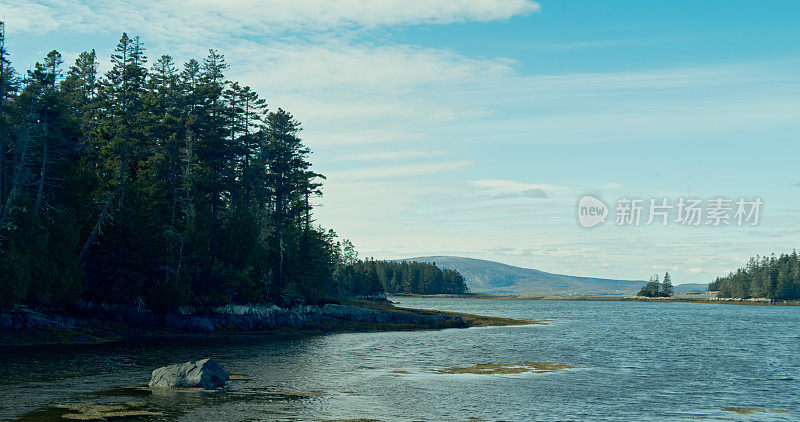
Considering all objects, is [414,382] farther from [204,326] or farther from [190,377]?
[204,326]

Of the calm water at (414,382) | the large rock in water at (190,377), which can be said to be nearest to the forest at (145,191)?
the calm water at (414,382)

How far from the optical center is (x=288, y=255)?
9256cm

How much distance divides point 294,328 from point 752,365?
53.7m

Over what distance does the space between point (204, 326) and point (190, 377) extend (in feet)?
129

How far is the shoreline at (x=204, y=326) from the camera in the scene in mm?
58312

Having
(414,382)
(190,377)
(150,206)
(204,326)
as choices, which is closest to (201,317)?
(204,326)

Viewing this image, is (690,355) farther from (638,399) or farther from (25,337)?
(25,337)

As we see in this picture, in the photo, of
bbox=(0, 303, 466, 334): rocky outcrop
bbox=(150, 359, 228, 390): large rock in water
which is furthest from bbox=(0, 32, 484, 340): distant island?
bbox=(150, 359, 228, 390): large rock in water

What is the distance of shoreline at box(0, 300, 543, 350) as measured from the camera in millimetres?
58312

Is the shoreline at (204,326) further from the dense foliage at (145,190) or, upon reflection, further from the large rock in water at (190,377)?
the large rock in water at (190,377)

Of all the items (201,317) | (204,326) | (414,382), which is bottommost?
(414,382)

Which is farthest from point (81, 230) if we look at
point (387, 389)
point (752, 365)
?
point (752, 365)

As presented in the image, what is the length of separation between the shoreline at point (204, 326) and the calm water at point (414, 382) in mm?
6053

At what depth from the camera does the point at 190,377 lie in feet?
119
